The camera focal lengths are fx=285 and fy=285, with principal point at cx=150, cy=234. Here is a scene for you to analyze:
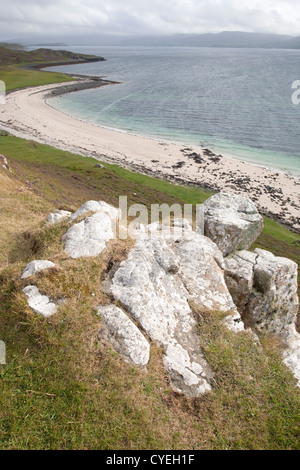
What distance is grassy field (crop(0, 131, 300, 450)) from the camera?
7.03 metres

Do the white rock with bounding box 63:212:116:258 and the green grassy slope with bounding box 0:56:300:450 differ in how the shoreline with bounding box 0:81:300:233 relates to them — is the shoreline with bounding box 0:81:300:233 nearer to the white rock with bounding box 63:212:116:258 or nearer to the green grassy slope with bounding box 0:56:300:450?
the white rock with bounding box 63:212:116:258

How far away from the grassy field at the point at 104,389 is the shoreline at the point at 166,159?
32771 millimetres

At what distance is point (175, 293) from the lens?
11211 mm

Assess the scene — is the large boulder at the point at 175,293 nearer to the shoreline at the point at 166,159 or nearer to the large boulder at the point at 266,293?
the large boulder at the point at 266,293

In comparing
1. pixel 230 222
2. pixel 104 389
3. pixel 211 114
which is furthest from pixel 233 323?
pixel 211 114

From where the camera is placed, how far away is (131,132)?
74.1 metres

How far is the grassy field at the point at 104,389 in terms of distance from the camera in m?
7.03

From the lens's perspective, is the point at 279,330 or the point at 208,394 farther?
the point at 279,330

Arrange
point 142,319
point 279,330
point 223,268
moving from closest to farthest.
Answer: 1. point 142,319
2. point 223,268
3. point 279,330

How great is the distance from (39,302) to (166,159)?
51666mm

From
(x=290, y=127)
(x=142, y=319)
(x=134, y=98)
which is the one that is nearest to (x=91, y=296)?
(x=142, y=319)

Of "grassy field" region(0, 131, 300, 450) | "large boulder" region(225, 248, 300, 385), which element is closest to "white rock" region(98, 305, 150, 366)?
"grassy field" region(0, 131, 300, 450)

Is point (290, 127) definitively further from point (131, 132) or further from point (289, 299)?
point (289, 299)
